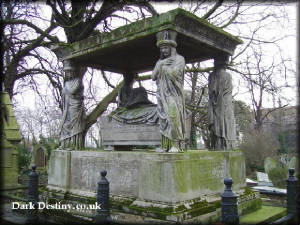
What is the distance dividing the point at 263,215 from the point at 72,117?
4.33m

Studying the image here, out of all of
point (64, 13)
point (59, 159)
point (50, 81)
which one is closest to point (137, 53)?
point (59, 159)

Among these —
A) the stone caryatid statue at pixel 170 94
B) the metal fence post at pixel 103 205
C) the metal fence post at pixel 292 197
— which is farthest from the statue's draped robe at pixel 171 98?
the metal fence post at pixel 292 197

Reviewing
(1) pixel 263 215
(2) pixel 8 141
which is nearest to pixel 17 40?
(2) pixel 8 141

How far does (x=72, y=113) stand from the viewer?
21.1ft

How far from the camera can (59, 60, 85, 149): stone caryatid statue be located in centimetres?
642

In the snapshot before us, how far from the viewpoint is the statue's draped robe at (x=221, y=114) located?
19.5 ft

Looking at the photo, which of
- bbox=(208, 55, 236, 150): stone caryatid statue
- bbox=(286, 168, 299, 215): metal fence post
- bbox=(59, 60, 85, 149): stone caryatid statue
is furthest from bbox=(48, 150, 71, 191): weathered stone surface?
bbox=(286, 168, 299, 215): metal fence post

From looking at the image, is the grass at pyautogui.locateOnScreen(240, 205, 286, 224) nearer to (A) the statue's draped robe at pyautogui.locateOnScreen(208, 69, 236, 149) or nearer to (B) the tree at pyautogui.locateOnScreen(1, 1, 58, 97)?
(A) the statue's draped robe at pyautogui.locateOnScreen(208, 69, 236, 149)

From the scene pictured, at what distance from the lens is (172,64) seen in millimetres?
4844

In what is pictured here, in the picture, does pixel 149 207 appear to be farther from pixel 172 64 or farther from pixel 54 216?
pixel 172 64

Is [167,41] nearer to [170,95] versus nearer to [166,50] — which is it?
[166,50]

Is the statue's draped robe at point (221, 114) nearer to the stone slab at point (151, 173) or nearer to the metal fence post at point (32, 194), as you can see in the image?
the stone slab at point (151, 173)

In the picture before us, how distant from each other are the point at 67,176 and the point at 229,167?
129 inches

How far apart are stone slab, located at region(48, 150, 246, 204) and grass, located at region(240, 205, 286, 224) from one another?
59cm
